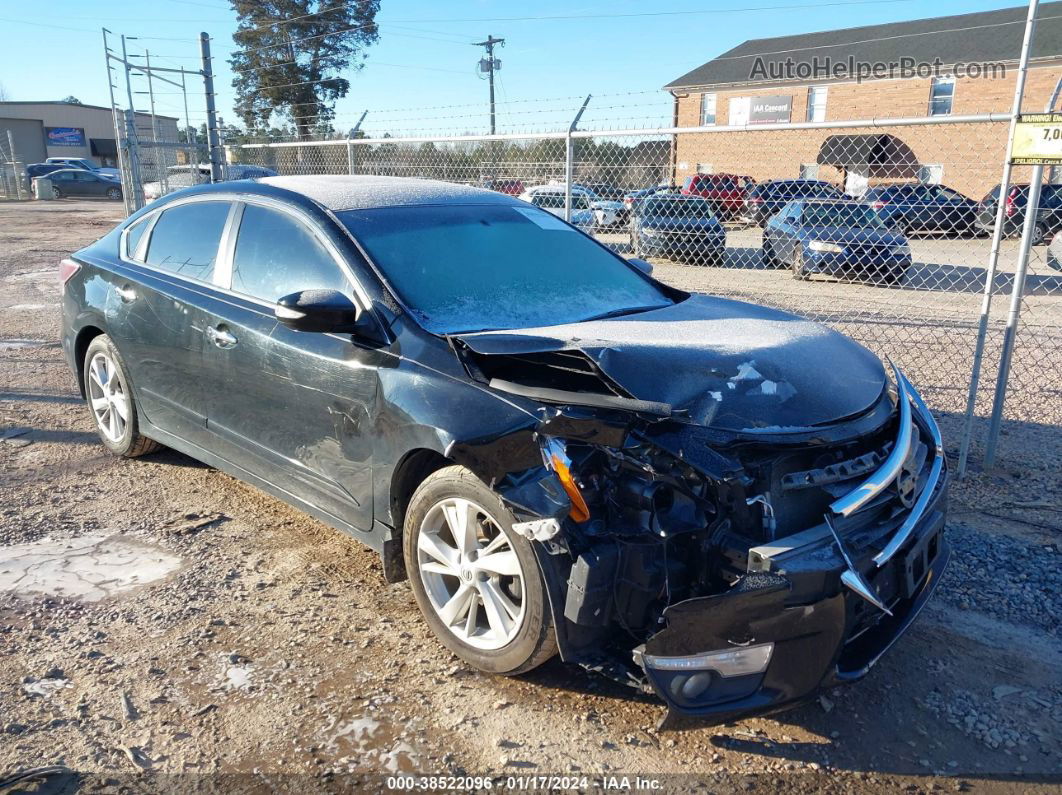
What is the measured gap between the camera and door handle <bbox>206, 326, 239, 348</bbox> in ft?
12.6

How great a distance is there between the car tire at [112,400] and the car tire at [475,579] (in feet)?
8.41

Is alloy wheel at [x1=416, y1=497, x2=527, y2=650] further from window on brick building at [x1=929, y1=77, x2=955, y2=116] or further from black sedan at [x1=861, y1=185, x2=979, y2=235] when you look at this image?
window on brick building at [x1=929, y1=77, x2=955, y2=116]

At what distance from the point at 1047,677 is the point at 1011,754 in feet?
1.78

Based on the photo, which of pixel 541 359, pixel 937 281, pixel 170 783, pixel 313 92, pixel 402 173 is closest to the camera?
pixel 170 783

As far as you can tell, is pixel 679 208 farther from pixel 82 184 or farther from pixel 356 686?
pixel 82 184

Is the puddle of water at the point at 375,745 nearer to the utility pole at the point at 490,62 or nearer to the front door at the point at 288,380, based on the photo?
the front door at the point at 288,380

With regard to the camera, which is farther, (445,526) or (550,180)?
(550,180)

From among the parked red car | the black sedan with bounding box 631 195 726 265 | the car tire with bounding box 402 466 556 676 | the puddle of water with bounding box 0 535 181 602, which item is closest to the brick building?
the parked red car

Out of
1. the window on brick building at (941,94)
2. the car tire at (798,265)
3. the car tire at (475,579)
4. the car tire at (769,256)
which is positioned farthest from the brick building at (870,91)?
the car tire at (475,579)

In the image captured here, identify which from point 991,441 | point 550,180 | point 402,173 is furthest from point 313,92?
point 991,441

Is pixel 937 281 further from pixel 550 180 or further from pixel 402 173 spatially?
pixel 402 173

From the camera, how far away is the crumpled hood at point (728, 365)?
2730 mm

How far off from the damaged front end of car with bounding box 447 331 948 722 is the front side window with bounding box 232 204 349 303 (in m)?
1.26

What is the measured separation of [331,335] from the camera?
3.41 meters
